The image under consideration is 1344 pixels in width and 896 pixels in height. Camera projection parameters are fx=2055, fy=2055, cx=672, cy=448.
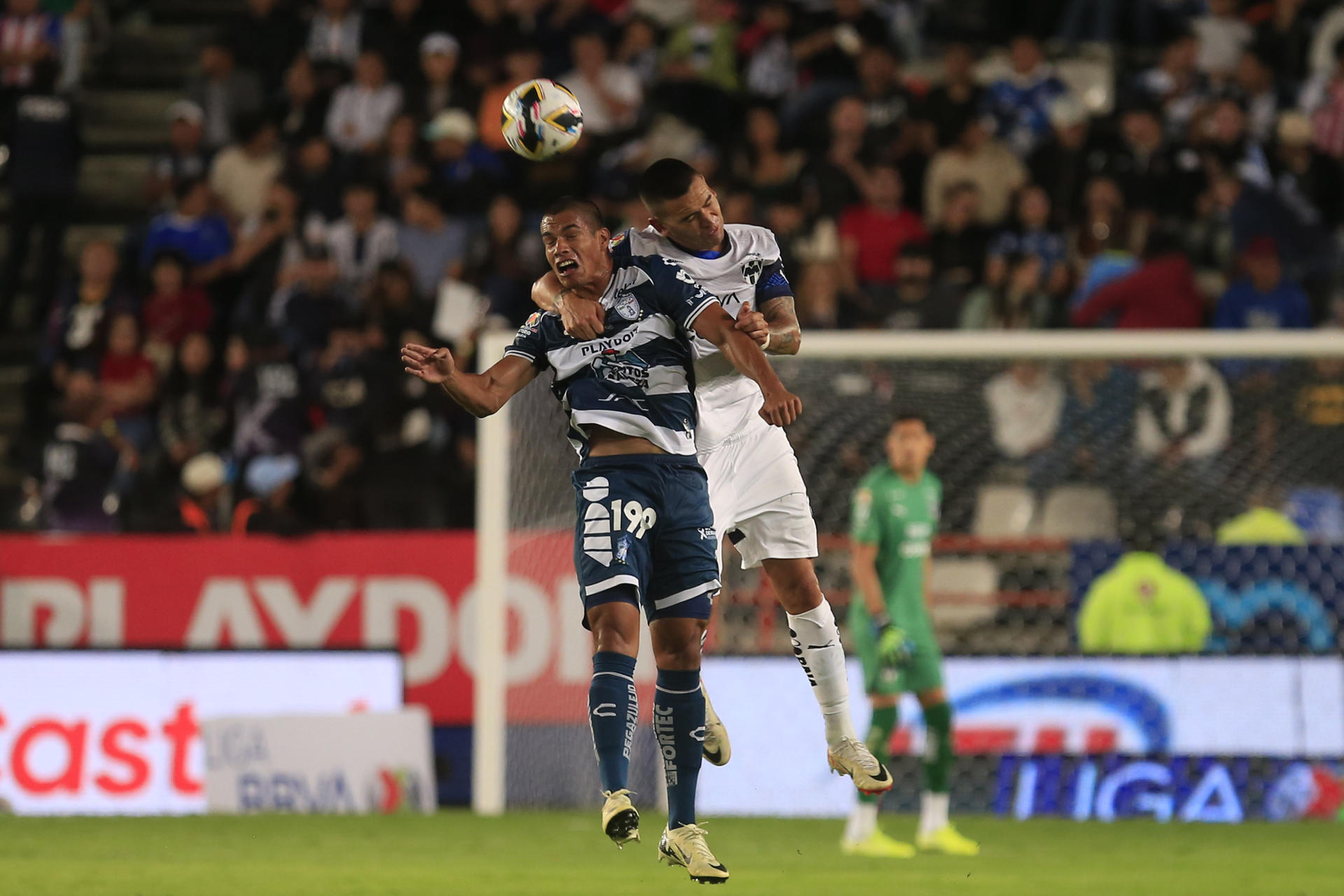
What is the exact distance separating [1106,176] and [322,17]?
23.2 feet

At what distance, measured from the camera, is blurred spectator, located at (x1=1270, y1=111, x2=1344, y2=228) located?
1496 centimetres

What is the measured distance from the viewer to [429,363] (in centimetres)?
677

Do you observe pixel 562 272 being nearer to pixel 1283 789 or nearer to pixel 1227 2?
pixel 1283 789

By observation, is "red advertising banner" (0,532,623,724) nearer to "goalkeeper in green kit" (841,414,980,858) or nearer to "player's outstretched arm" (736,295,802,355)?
"goalkeeper in green kit" (841,414,980,858)

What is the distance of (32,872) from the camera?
332 inches

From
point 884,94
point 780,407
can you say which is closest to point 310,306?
point 884,94

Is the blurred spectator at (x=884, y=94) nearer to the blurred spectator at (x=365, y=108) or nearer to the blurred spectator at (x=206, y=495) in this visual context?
the blurred spectator at (x=365, y=108)

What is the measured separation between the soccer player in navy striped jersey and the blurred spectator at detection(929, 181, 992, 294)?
7.87m

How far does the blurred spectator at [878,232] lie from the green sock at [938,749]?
5.12 meters

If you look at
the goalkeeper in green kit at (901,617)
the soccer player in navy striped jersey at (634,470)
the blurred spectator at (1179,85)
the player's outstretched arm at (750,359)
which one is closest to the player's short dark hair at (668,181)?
the soccer player in navy striped jersey at (634,470)

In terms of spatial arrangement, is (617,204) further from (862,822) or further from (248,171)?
(862,822)

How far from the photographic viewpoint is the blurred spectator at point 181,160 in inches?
672

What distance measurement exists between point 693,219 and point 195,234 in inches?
388

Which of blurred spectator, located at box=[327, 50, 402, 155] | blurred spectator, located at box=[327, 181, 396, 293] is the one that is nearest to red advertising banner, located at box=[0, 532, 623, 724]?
blurred spectator, located at box=[327, 181, 396, 293]
